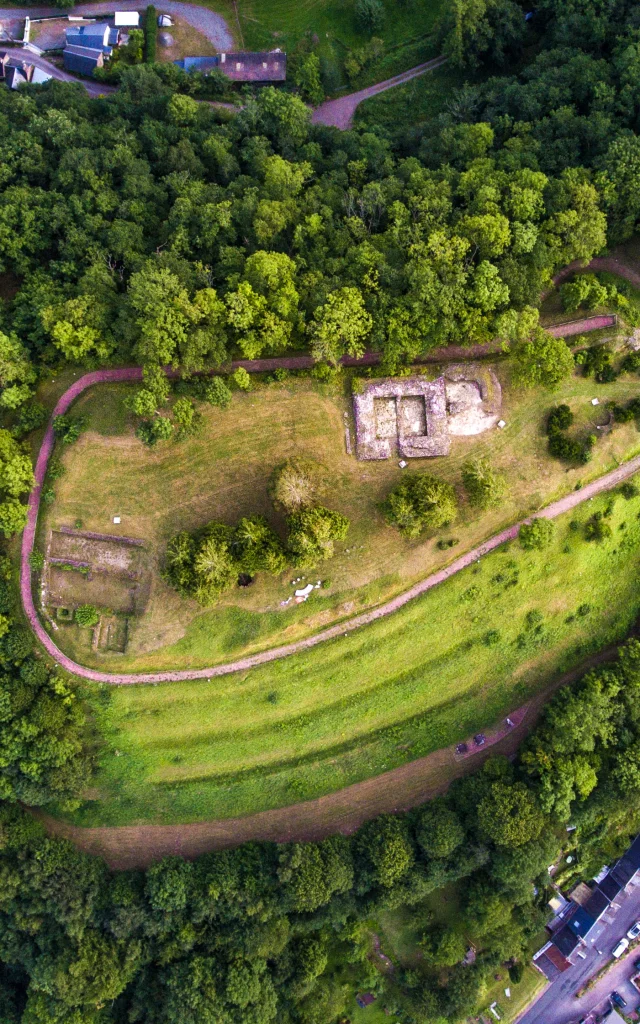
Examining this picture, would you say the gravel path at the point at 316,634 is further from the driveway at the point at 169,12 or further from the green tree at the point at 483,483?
the driveway at the point at 169,12

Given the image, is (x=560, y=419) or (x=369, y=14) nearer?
(x=560, y=419)

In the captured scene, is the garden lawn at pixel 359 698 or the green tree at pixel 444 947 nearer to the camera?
the green tree at pixel 444 947

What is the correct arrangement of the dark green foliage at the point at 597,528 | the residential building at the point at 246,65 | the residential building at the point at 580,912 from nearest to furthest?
the dark green foliage at the point at 597,528 → the residential building at the point at 580,912 → the residential building at the point at 246,65

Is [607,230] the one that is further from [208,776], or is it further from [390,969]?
[390,969]

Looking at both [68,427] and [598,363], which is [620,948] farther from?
[68,427]

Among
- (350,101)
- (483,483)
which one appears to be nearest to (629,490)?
(483,483)

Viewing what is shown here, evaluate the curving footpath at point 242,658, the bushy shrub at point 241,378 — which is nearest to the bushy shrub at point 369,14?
the curving footpath at point 242,658

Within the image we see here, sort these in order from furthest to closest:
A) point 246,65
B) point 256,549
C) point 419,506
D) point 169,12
Result: 1. point 169,12
2. point 246,65
3. point 419,506
4. point 256,549
